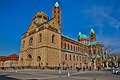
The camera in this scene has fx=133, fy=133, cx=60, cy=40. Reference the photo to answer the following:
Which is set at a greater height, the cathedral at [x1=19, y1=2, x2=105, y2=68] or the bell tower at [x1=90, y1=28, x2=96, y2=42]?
the bell tower at [x1=90, y1=28, x2=96, y2=42]

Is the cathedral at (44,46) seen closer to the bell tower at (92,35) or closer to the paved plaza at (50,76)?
the paved plaza at (50,76)

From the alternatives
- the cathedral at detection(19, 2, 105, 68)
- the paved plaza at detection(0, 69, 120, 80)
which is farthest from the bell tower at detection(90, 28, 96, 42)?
the paved plaza at detection(0, 69, 120, 80)

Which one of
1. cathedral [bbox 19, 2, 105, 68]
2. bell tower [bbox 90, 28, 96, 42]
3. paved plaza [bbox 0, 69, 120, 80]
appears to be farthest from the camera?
bell tower [bbox 90, 28, 96, 42]

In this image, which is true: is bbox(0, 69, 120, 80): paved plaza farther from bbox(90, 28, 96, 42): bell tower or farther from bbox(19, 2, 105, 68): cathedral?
bbox(90, 28, 96, 42): bell tower

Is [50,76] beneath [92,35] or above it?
beneath

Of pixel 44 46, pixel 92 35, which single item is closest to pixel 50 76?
pixel 44 46

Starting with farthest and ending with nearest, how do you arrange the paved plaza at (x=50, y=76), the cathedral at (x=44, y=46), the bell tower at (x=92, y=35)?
the bell tower at (x=92, y=35) → the cathedral at (x=44, y=46) → the paved plaza at (x=50, y=76)

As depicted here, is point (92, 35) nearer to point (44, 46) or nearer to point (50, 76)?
point (44, 46)

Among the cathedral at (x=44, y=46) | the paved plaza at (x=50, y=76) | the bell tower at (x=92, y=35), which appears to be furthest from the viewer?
the bell tower at (x=92, y=35)

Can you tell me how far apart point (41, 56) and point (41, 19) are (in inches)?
739

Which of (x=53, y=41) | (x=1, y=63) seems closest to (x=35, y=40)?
(x=53, y=41)

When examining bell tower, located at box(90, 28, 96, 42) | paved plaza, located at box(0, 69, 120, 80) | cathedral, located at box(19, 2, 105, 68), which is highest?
bell tower, located at box(90, 28, 96, 42)

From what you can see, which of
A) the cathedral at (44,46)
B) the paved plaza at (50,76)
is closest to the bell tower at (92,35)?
the cathedral at (44,46)

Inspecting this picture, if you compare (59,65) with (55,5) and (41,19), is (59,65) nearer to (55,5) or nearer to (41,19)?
(41,19)
